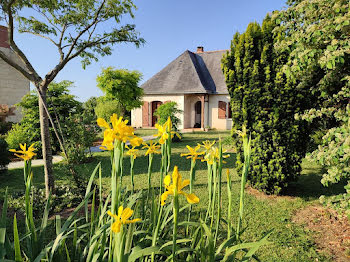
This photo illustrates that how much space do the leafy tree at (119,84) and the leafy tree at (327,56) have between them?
11.1m

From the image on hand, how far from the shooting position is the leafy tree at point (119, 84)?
44.8 feet

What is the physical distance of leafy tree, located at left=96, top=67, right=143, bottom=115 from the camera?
44.8 ft

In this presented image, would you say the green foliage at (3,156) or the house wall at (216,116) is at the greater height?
the house wall at (216,116)

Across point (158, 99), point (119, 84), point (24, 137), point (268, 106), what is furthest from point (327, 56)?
point (158, 99)

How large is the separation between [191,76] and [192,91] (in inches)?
64.8

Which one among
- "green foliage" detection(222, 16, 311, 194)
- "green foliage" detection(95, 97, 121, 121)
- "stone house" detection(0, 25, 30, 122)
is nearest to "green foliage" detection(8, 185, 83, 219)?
"green foliage" detection(222, 16, 311, 194)

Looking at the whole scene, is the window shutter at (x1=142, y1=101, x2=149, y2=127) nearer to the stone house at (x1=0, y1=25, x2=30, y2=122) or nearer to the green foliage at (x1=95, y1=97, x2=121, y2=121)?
the green foliage at (x1=95, y1=97, x2=121, y2=121)

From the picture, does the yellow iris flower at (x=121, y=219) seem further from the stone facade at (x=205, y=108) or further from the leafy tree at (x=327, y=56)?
the stone facade at (x=205, y=108)

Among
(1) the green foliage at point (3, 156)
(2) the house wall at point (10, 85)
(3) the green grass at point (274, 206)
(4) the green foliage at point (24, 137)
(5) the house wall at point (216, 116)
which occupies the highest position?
(2) the house wall at point (10, 85)

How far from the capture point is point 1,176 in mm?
6207

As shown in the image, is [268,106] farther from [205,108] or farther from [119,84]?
[205,108]

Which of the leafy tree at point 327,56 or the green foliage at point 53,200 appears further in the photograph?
the green foliage at point 53,200

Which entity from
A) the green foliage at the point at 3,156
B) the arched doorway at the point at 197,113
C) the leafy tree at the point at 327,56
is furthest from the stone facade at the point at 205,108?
the leafy tree at the point at 327,56

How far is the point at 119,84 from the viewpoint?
13.7 m
